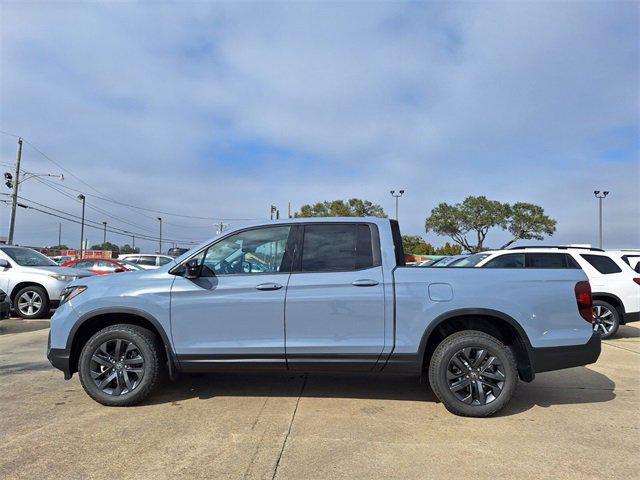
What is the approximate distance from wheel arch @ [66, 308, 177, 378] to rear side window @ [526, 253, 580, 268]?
7.08 m

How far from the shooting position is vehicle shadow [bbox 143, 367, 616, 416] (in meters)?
4.85

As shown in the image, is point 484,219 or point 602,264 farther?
point 484,219

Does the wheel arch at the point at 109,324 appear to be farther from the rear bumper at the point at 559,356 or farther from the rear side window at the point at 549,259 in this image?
the rear side window at the point at 549,259

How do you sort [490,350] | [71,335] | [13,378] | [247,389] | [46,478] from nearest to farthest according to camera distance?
1. [46,478]
2. [490,350]
3. [71,335]
4. [247,389]
5. [13,378]

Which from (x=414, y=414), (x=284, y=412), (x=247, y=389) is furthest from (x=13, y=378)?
(x=414, y=414)

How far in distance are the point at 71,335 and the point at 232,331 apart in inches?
62.9

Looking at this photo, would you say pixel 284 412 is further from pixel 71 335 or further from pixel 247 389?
pixel 71 335

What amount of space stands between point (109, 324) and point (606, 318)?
8434 mm

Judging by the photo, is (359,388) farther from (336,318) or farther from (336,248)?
(336,248)

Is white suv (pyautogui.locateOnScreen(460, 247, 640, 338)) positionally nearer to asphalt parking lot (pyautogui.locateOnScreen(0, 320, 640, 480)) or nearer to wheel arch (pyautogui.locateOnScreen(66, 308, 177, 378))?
asphalt parking lot (pyautogui.locateOnScreen(0, 320, 640, 480))

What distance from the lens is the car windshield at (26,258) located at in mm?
10875

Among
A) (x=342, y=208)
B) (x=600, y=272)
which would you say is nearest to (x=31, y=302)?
(x=600, y=272)

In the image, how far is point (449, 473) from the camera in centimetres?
325

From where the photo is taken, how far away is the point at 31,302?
10500 mm
